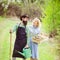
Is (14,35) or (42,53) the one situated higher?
(14,35)

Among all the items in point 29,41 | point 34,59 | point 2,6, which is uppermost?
point 2,6

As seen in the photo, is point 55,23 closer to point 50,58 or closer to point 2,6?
point 50,58

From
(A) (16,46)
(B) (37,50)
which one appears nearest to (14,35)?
(A) (16,46)

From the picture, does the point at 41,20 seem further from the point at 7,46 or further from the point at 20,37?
the point at 7,46

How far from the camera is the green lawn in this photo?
1011 millimetres

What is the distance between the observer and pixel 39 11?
103 cm

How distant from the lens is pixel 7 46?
3.35 ft

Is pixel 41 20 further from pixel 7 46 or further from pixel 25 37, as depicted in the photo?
pixel 7 46

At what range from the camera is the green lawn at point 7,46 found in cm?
101

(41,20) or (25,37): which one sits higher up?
(41,20)

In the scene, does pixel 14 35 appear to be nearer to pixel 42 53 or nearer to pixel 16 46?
pixel 16 46

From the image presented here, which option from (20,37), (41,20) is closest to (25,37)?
(20,37)

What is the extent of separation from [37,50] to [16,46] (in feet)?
0.45

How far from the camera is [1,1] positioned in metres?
1.05
